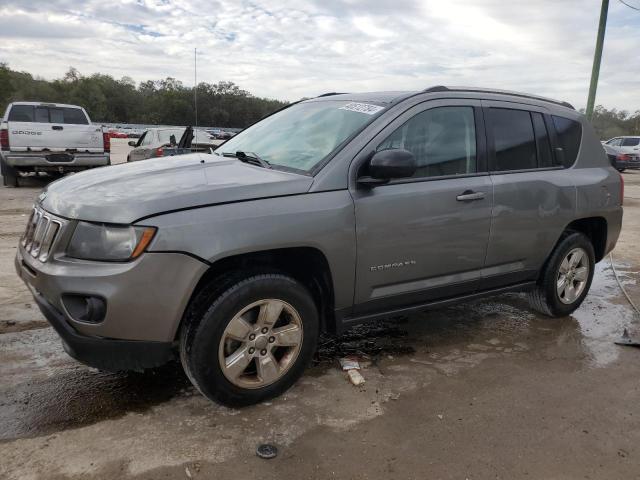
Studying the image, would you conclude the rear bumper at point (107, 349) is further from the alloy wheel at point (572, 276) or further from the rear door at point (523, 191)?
the alloy wheel at point (572, 276)

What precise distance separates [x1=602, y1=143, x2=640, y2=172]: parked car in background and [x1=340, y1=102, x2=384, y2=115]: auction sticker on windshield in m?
23.2

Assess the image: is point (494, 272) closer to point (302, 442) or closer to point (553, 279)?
point (553, 279)

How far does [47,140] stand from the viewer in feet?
35.2

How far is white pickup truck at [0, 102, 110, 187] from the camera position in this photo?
34.8 ft

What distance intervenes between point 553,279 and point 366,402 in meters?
2.16

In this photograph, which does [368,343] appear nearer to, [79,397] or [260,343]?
[260,343]

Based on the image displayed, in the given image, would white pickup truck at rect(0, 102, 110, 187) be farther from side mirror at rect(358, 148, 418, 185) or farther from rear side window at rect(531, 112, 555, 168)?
side mirror at rect(358, 148, 418, 185)

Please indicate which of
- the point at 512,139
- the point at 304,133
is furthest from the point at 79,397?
the point at 512,139

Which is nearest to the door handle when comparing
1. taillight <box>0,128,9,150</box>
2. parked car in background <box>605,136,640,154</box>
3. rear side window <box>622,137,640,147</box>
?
taillight <box>0,128,9,150</box>

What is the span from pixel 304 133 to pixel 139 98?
108 meters

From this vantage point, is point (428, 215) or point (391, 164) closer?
point (391, 164)

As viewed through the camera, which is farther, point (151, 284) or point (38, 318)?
point (38, 318)

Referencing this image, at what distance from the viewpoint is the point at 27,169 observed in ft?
36.4

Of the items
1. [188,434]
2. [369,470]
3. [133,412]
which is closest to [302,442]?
[369,470]
